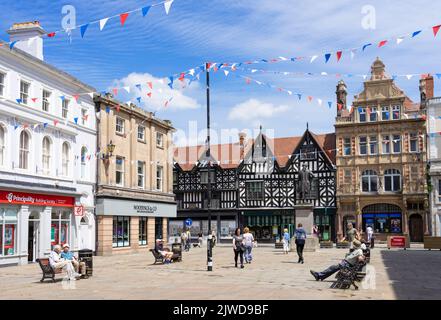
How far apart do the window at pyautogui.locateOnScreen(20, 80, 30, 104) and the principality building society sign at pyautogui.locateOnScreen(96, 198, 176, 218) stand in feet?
26.2

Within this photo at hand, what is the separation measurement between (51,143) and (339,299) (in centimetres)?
1863

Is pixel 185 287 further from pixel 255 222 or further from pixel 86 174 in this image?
pixel 255 222

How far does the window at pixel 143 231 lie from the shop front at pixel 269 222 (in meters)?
19.3

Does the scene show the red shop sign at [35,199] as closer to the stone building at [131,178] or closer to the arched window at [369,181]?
the stone building at [131,178]

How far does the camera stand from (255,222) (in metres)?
54.5

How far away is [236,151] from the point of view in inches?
2281

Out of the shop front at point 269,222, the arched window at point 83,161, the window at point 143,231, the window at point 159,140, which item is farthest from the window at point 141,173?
the shop front at point 269,222

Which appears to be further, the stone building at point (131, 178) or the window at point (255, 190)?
the window at point (255, 190)

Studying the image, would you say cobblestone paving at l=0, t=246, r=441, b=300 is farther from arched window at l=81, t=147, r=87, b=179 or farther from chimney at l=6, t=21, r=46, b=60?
chimney at l=6, t=21, r=46, b=60

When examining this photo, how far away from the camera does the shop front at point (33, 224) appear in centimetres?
2295

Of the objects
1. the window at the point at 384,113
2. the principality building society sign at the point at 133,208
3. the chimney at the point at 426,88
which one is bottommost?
the principality building society sign at the point at 133,208

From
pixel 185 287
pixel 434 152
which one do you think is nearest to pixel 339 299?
pixel 185 287

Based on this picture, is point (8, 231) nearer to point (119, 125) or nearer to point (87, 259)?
point (87, 259)

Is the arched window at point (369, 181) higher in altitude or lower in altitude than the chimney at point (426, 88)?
lower
